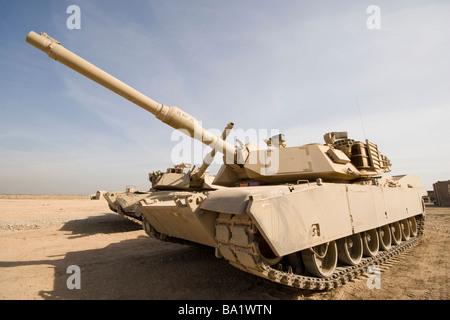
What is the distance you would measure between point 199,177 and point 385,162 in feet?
22.0

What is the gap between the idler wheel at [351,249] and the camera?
4.61m

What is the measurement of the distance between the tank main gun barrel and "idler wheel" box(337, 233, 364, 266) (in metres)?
2.82

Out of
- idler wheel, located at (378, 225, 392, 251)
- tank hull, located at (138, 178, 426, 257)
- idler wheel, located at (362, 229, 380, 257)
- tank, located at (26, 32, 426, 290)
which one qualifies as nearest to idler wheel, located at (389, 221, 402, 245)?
tank, located at (26, 32, 426, 290)

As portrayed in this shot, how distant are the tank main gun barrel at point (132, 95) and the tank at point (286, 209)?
0.06 feet

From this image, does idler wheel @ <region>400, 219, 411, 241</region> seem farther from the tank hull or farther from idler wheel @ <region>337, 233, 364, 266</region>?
idler wheel @ <region>337, 233, 364, 266</region>

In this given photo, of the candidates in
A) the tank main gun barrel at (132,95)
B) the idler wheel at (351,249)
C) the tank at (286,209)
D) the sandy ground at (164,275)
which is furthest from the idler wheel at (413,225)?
the tank main gun barrel at (132,95)

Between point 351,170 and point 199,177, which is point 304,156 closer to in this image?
point 351,170

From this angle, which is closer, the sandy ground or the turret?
the sandy ground

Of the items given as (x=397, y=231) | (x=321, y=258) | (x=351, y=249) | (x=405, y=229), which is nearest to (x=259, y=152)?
(x=321, y=258)

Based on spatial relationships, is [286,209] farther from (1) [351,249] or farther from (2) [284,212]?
(1) [351,249]

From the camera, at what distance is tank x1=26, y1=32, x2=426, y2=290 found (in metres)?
3.20

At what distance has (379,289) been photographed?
409cm

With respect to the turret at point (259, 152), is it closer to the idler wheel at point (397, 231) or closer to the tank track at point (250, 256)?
the idler wheel at point (397, 231)
